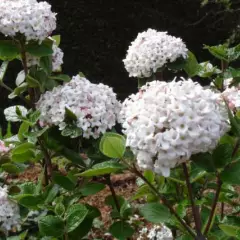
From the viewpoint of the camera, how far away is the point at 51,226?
1.68m

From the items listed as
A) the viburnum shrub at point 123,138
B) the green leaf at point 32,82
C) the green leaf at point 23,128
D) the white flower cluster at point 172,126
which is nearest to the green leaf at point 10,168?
the viburnum shrub at point 123,138

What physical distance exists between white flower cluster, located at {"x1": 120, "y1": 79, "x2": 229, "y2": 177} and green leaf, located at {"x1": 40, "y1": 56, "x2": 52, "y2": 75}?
2.19ft

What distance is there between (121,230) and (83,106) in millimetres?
432

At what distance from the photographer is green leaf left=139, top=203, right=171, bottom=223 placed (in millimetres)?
1576

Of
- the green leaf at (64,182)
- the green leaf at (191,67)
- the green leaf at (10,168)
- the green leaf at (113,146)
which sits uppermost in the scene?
the green leaf at (113,146)

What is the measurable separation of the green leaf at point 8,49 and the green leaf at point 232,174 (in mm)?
835

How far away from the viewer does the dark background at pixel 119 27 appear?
6004 mm

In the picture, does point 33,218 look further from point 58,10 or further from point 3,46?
point 58,10

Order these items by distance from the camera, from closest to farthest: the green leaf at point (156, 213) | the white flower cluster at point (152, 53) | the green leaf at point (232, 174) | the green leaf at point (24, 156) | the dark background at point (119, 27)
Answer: the green leaf at point (232, 174) < the green leaf at point (156, 213) < the green leaf at point (24, 156) < the white flower cluster at point (152, 53) < the dark background at point (119, 27)

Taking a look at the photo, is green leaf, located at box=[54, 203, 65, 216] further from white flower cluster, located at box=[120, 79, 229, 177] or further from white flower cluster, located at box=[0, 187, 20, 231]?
white flower cluster, located at box=[120, 79, 229, 177]

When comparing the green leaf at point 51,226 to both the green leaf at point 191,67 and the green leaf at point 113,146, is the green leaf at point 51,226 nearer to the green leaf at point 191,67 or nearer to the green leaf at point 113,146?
the green leaf at point 113,146

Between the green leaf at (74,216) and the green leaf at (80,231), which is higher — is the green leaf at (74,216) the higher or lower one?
the higher one

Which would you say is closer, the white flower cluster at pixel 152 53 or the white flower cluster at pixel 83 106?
the white flower cluster at pixel 83 106

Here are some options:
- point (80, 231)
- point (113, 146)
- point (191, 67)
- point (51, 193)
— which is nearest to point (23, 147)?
point (51, 193)
